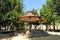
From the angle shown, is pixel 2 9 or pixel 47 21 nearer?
pixel 2 9

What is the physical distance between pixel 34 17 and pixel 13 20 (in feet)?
51.1

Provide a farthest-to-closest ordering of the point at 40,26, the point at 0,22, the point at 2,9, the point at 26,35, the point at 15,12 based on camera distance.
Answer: the point at 40,26 → the point at 0,22 → the point at 15,12 → the point at 2,9 → the point at 26,35

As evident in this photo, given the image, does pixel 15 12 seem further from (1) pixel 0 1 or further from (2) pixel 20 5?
(1) pixel 0 1

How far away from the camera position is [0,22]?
3900 centimetres

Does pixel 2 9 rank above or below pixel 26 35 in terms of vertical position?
above

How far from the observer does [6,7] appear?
24312 mm

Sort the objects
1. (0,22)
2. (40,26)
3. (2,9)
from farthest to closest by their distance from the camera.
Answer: (40,26)
(0,22)
(2,9)

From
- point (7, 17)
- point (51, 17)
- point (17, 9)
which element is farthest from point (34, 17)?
point (51, 17)

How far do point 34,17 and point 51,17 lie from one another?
1683 centimetres

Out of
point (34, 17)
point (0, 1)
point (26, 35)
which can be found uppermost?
point (0, 1)

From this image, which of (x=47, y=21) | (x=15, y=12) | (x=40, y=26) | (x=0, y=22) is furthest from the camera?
(x=40, y=26)

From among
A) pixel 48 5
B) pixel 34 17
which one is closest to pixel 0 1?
pixel 34 17

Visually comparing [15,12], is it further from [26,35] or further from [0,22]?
[26,35]

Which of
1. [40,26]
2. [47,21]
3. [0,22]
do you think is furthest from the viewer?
[40,26]
